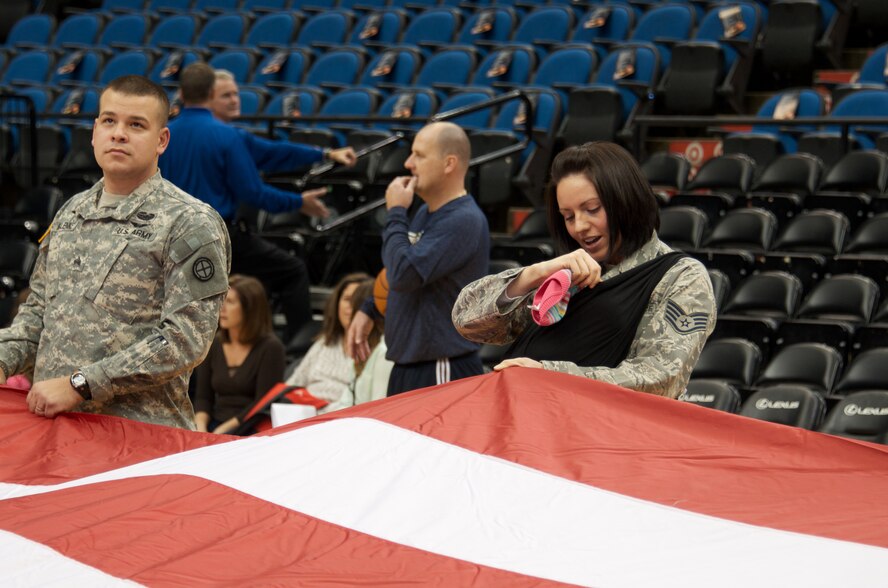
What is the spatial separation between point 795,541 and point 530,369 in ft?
2.47

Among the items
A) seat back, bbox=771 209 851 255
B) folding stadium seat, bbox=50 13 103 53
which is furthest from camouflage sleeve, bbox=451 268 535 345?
folding stadium seat, bbox=50 13 103 53

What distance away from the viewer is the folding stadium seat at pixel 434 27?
1145 cm

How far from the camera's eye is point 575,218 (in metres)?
2.81

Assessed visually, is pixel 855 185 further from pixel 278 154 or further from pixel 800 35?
pixel 278 154

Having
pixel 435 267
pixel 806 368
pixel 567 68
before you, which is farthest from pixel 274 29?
pixel 435 267

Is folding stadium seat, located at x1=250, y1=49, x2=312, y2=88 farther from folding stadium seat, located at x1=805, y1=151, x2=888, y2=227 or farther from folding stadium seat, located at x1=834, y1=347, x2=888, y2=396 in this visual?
folding stadium seat, located at x1=834, y1=347, x2=888, y2=396

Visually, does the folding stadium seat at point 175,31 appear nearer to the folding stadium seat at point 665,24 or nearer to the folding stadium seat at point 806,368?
the folding stadium seat at point 665,24

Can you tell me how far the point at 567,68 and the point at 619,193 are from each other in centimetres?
708

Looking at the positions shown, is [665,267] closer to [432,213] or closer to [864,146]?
[432,213]

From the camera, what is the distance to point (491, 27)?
36.6ft

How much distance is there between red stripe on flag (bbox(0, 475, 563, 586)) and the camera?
209 cm

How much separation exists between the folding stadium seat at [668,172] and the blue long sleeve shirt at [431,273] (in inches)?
146

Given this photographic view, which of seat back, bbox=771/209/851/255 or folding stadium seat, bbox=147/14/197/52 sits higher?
folding stadium seat, bbox=147/14/197/52

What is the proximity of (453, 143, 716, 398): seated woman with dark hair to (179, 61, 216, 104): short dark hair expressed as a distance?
3453 millimetres
